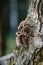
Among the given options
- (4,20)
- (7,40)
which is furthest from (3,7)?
(7,40)

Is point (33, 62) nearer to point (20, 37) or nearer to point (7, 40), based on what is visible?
point (20, 37)

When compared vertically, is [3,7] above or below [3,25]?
above

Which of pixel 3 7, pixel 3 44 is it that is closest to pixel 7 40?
pixel 3 44

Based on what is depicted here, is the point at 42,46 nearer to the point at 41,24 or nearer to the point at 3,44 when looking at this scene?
the point at 41,24

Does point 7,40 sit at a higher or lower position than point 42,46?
lower

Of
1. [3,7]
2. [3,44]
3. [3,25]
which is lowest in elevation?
[3,44]

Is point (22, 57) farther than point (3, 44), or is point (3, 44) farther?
point (3, 44)
